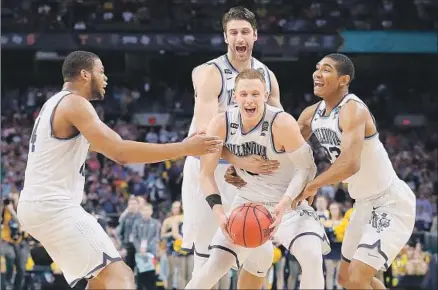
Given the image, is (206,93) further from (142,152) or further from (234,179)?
(142,152)

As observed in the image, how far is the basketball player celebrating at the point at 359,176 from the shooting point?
258 inches

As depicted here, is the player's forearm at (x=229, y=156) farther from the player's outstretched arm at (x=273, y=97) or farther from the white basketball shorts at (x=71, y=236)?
the white basketball shorts at (x=71, y=236)

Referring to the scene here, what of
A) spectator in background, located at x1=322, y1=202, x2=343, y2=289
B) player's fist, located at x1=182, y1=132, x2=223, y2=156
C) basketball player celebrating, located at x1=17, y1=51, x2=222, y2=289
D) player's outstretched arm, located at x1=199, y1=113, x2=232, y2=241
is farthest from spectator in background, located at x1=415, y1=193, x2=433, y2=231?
basketball player celebrating, located at x1=17, y1=51, x2=222, y2=289

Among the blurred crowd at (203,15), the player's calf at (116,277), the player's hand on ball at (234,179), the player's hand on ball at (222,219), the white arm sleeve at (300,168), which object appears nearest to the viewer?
the player's calf at (116,277)

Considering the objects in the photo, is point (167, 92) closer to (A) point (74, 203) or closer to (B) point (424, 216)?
(B) point (424, 216)

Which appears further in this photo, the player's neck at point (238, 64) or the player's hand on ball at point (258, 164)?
the player's neck at point (238, 64)

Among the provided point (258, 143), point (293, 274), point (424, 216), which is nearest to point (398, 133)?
point (424, 216)

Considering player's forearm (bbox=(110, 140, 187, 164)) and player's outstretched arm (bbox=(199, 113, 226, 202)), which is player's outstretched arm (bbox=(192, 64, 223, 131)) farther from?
player's forearm (bbox=(110, 140, 187, 164))

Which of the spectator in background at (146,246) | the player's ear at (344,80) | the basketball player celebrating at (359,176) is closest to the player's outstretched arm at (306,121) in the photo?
the basketball player celebrating at (359,176)

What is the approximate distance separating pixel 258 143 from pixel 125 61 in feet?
54.5

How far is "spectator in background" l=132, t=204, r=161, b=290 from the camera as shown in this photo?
1235 centimetres

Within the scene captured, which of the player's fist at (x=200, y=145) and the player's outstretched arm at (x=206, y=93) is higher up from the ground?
the player's outstretched arm at (x=206, y=93)

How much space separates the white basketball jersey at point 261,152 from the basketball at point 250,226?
1.44ft

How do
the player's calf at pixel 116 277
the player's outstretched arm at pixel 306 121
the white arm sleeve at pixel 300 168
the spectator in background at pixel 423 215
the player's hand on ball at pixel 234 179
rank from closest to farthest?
the player's calf at pixel 116 277 < the white arm sleeve at pixel 300 168 < the player's hand on ball at pixel 234 179 < the player's outstretched arm at pixel 306 121 < the spectator in background at pixel 423 215
